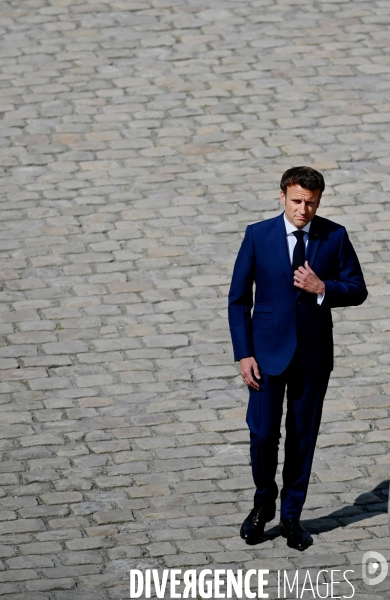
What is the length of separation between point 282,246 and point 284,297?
282mm

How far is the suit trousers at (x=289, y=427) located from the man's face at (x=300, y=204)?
29.0 inches

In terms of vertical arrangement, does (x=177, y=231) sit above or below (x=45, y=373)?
above

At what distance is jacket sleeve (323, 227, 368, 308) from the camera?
6492mm

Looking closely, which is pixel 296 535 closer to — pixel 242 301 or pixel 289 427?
pixel 289 427

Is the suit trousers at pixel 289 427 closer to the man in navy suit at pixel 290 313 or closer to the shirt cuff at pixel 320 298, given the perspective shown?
the man in navy suit at pixel 290 313

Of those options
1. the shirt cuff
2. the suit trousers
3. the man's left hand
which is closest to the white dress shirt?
the man's left hand

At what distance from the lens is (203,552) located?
6.77 meters

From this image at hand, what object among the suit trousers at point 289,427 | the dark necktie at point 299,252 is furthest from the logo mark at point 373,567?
the dark necktie at point 299,252

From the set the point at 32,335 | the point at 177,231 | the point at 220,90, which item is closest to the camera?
the point at 32,335

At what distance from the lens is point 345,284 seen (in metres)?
6.56

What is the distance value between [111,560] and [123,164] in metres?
5.90

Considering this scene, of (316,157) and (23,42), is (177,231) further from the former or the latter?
(23,42)

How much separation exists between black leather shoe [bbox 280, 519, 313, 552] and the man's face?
5.61 ft

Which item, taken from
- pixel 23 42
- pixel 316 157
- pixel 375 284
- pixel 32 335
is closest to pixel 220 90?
pixel 316 157
